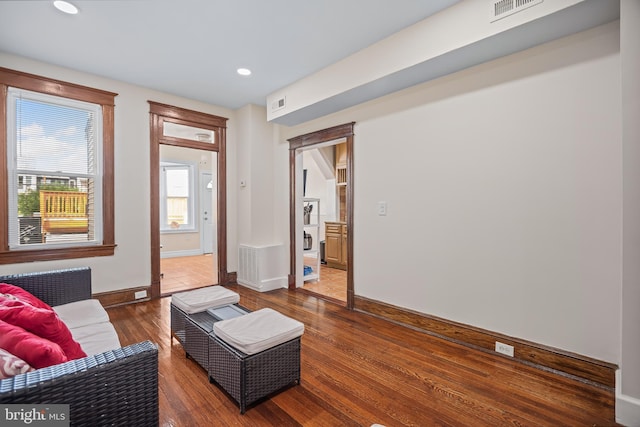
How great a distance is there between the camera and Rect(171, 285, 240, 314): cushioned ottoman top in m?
2.50

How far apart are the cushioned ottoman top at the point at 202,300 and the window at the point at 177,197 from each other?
5.56m

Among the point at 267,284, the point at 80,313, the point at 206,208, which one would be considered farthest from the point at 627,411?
the point at 206,208

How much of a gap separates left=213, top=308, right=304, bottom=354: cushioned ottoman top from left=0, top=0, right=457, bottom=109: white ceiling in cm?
236

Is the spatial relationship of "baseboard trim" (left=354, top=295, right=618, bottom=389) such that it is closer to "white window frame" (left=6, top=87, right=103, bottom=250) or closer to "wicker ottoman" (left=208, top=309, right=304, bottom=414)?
"wicker ottoman" (left=208, top=309, right=304, bottom=414)

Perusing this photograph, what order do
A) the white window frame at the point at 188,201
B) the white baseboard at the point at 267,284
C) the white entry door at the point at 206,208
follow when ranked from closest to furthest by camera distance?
the white baseboard at the point at 267,284, the white window frame at the point at 188,201, the white entry door at the point at 206,208

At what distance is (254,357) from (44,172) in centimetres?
325

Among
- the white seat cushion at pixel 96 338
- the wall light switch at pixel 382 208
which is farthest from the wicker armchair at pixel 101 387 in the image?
the wall light switch at pixel 382 208

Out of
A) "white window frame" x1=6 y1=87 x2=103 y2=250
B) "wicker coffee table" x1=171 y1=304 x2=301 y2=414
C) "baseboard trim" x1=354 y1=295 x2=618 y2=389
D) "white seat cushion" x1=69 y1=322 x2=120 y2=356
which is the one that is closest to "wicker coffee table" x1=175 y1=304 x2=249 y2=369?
"wicker coffee table" x1=171 y1=304 x2=301 y2=414

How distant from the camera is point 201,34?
107 inches

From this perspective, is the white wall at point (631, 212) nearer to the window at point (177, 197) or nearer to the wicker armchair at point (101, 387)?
the wicker armchair at point (101, 387)

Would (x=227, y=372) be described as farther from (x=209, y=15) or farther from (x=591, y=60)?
(x=591, y=60)

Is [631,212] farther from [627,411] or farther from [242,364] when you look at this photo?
[242,364]

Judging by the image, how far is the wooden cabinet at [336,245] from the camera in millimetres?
6148

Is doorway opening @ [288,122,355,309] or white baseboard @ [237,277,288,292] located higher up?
doorway opening @ [288,122,355,309]
